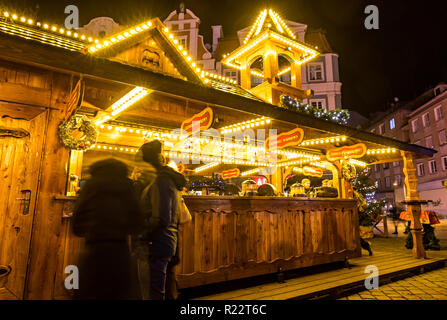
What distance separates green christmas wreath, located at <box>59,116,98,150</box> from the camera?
4219 millimetres

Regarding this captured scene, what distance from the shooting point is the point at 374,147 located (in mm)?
9953

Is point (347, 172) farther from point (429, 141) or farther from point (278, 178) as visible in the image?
point (429, 141)

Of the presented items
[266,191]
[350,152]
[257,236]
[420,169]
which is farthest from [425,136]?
[257,236]

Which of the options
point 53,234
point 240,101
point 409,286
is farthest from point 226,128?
point 409,286

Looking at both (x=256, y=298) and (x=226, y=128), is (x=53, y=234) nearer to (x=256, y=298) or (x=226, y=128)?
(x=256, y=298)

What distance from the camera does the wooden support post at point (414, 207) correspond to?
8055 mm

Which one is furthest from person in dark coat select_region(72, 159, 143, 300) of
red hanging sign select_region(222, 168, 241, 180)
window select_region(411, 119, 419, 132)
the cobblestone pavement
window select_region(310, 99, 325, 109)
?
window select_region(411, 119, 419, 132)

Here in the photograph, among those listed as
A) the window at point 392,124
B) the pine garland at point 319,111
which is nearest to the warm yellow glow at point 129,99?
the pine garland at point 319,111

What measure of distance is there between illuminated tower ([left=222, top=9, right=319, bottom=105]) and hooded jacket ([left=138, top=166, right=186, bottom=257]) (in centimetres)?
853

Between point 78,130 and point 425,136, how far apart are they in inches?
1926

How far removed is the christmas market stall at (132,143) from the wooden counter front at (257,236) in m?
0.02

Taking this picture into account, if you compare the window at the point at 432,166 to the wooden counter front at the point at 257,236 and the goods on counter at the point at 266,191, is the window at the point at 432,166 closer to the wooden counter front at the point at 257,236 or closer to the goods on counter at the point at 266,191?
the wooden counter front at the point at 257,236

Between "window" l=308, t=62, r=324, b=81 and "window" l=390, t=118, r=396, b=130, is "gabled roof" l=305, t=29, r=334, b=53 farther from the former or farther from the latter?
"window" l=390, t=118, r=396, b=130

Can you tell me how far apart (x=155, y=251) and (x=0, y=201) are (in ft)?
10.7
